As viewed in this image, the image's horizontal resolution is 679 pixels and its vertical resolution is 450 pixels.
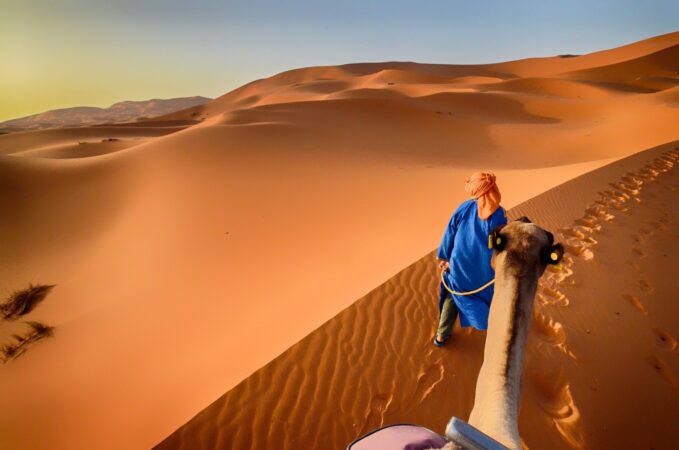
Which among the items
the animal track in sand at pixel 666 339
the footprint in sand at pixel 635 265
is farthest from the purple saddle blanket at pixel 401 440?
the footprint in sand at pixel 635 265

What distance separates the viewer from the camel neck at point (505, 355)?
1.30 meters

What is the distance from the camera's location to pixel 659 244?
199 inches

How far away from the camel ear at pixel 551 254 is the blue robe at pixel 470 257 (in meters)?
0.97

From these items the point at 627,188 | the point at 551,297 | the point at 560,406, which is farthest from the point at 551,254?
the point at 627,188

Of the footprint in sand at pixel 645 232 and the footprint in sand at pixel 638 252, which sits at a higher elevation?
the footprint in sand at pixel 645 232

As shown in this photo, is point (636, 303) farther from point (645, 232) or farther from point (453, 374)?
point (453, 374)

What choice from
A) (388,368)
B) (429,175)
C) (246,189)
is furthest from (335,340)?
(429,175)

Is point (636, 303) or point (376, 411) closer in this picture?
point (376, 411)

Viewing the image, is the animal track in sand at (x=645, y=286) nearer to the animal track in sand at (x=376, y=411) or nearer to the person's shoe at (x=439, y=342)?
the person's shoe at (x=439, y=342)

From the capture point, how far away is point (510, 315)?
137cm

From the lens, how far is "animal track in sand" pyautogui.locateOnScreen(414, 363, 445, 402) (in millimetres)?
2846

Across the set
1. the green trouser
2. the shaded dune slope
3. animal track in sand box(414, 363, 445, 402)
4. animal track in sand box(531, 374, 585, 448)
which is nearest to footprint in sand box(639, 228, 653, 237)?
the shaded dune slope

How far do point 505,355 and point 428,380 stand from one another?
1806 mm

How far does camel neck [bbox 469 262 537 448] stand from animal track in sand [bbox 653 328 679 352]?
128 inches
